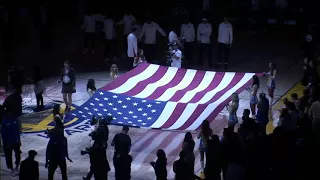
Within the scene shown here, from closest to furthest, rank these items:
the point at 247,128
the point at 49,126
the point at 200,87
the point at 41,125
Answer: the point at 247,128 < the point at 200,87 < the point at 49,126 < the point at 41,125

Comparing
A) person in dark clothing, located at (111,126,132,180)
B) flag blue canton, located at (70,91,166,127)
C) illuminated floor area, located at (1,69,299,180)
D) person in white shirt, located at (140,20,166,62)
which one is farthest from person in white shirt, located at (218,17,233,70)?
person in dark clothing, located at (111,126,132,180)

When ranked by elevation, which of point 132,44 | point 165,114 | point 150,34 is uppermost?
point 150,34

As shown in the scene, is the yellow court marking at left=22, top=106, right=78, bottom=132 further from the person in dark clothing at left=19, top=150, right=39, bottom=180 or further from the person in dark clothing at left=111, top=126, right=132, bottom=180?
the person in dark clothing at left=19, top=150, right=39, bottom=180

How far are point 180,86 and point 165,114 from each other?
2296 millimetres

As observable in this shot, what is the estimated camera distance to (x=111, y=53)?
29156 millimetres

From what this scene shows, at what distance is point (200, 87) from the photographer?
21.0m

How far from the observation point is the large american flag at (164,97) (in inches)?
733

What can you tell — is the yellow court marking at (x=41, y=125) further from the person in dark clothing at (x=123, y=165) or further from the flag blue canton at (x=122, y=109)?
the person in dark clothing at (x=123, y=165)

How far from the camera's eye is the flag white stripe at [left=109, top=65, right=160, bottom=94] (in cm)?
2059

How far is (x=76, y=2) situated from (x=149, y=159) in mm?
16997

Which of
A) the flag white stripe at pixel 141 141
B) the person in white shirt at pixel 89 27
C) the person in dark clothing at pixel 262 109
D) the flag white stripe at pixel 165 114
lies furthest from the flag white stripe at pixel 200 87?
the person in white shirt at pixel 89 27

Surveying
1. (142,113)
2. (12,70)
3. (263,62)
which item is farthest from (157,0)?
(142,113)

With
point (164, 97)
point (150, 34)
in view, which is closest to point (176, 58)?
point (150, 34)

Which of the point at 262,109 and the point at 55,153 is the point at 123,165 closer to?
the point at 55,153
